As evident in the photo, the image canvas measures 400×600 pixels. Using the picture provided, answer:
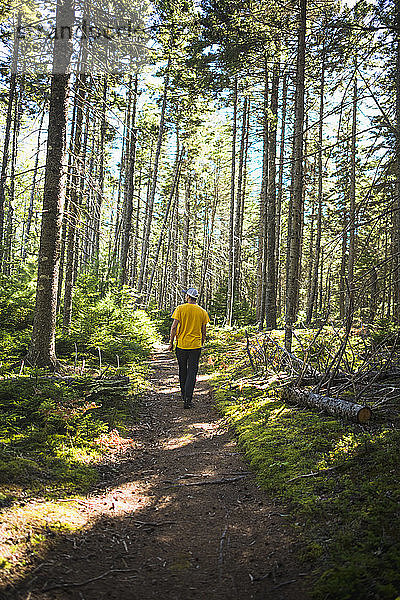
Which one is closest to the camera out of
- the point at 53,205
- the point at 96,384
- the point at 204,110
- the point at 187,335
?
the point at 96,384

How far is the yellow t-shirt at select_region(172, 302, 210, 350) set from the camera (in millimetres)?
8133

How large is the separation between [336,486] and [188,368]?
455cm

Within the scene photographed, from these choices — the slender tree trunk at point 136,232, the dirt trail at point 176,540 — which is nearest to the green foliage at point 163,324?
the slender tree trunk at point 136,232

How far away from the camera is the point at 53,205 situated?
710 centimetres

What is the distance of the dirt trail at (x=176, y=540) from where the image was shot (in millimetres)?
2715

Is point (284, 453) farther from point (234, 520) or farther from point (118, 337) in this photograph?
point (118, 337)

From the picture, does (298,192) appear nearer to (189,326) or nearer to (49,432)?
(189,326)

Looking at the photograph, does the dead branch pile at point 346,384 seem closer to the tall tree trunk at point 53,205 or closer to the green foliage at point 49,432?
the green foliage at point 49,432

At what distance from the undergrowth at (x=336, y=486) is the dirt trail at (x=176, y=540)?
216mm

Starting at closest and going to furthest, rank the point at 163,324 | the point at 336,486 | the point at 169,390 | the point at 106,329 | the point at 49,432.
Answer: the point at 336,486, the point at 49,432, the point at 169,390, the point at 106,329, the point at 163,324

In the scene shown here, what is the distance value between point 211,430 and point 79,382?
7.49 feet

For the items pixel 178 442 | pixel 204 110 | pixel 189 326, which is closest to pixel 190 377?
pixel 189 326

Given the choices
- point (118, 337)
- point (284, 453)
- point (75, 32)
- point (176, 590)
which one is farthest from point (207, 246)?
point (176, 590)

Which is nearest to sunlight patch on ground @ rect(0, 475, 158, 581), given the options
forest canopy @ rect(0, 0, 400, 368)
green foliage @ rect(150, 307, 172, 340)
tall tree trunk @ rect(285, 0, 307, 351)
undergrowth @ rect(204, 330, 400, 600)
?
undergrowth @ rect(204, 330, 400, 600)
